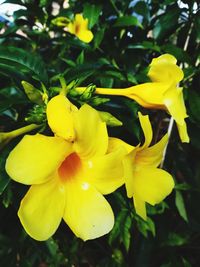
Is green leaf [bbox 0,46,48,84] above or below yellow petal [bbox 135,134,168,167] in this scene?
above

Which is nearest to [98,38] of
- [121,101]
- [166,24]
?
[166,24]

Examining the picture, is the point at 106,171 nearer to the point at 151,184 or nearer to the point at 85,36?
the point at 151,184

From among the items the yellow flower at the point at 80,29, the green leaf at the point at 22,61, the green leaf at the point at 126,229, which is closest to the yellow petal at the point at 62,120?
the green leaf at the point at 22,61

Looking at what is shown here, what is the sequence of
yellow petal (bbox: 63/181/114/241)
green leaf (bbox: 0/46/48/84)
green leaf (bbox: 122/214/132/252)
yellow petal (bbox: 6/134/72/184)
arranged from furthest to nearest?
1. green leaf (bbox: 122/214/132/252)
2. green leaf (bbox: 0/46/48/84)
3. yellow petal (bbox: 63/181/114/241)
4. yellow petal (bbox: 6/134/72/184)

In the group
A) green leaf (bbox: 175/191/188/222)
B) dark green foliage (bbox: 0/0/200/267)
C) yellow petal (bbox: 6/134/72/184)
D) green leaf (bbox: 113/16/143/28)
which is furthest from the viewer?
green leaf (bbox: 175/191/188/222)

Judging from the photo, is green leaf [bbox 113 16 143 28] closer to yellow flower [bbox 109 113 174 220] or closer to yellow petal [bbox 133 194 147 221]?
yellow flower [bbox 109 113 174 220]

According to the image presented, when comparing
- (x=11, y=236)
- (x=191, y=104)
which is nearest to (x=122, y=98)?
(x=191, y=104)

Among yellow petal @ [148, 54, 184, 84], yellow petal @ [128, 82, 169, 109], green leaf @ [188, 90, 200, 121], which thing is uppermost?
yellow petal @ [148, 54, 184, 84]

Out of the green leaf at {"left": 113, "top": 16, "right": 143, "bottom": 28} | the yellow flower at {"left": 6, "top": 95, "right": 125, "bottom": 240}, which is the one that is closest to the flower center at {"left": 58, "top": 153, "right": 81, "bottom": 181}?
the yellow flower at {"left": 6, "top": 95, "right": 125, "bottom": 240}
